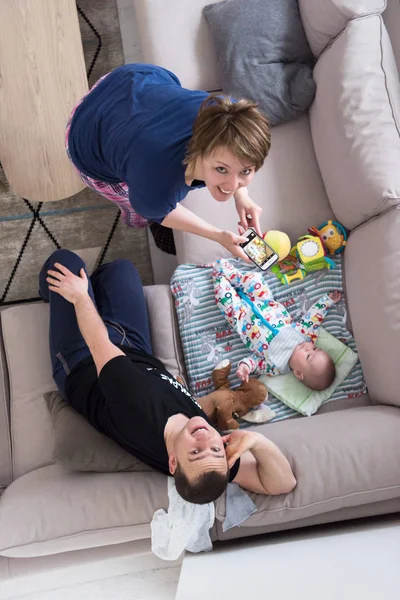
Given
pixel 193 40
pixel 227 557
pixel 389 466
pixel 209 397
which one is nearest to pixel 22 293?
pixel 209 397

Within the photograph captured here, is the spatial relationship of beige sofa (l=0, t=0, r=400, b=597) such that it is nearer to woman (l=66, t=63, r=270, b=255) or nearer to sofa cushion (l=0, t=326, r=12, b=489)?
sofa cushion (l=0, t=326, r=12, b=489)

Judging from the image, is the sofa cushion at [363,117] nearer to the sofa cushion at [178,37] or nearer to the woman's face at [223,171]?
the sofa cushion at [178,37]

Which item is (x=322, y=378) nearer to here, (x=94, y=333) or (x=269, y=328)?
(x=269, y=328)

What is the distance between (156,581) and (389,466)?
2.86 feet

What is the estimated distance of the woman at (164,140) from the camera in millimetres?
1303

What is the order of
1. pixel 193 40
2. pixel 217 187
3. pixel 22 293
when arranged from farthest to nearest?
1. pixel 22 293
2. pixel 193 40
3. pixel 217 187

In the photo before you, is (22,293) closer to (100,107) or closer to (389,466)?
(100,107)

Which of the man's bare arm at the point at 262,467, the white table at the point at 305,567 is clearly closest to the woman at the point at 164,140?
the man's bare arm at the point at 262,467

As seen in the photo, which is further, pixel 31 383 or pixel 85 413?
pixel 31 383

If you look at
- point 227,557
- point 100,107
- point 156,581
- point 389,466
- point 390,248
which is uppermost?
point 100,107

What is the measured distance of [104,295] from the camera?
6.72 ft

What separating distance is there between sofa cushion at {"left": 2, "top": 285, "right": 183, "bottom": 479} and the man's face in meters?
0.50

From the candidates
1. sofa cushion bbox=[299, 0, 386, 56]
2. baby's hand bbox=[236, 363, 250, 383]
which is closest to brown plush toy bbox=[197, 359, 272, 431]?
baby's hand bbox=[236, 363, 250, 383]

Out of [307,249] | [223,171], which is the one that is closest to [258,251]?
[307,249]
